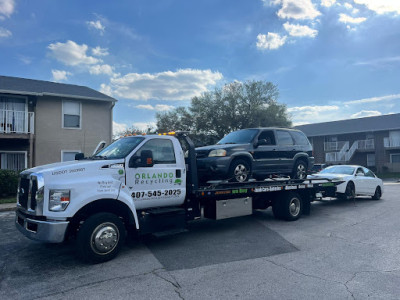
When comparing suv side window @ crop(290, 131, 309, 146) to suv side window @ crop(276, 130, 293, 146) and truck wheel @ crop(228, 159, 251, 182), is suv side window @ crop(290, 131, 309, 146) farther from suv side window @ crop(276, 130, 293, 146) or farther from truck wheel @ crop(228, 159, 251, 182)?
truck wheel @ crop(228, 159, 251, 182)

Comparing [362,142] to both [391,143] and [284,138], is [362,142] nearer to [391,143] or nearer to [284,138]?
[391,143]

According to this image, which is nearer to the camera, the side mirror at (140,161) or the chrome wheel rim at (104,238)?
the chrome wheel rim at (104,238)

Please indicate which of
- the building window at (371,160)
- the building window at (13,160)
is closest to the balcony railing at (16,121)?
the building window at (13,160)

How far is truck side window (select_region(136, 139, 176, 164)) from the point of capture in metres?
6.16

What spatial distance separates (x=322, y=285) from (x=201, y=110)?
100ft

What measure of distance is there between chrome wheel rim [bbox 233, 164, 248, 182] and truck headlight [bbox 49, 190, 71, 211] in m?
4.02

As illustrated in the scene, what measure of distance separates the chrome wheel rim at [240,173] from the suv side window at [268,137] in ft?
3.69

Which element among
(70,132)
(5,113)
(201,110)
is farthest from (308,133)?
(5,113)

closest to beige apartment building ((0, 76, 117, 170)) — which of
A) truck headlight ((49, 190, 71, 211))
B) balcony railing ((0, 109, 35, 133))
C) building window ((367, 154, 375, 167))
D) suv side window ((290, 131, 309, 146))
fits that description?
balcony railing ((0, 109, 35, 133))

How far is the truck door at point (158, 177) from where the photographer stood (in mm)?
5789

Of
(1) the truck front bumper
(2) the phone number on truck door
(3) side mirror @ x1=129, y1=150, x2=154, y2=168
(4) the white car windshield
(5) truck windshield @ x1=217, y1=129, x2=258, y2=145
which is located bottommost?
(1) the truck front bumper

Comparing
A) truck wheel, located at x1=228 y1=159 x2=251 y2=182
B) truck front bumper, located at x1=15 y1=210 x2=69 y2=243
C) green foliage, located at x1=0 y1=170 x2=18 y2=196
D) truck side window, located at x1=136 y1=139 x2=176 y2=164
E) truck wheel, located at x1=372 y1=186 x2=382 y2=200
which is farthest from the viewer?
truck wheel, located at x1=372 y1=186 x2=382 y2=200

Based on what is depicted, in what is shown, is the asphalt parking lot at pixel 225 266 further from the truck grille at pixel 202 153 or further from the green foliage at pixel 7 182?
the green foliage at pixel 7 182

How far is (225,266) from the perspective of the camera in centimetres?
507
